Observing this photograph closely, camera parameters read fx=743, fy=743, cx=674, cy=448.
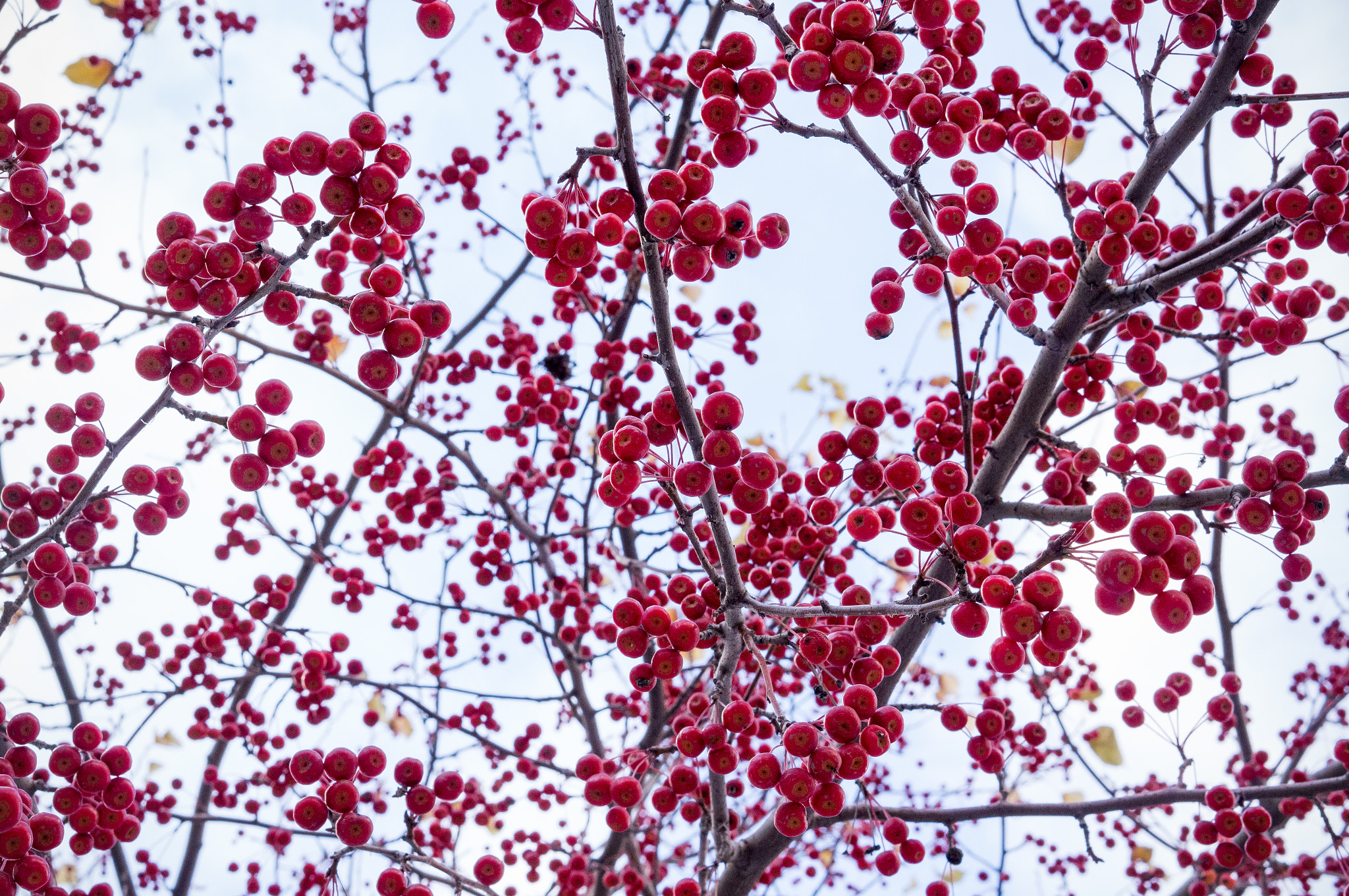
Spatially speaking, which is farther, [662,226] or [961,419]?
[961,419]

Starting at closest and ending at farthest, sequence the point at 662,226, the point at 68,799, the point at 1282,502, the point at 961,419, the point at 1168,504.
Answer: the point at 662,226
the point at 1282,502
the point at 1168,504
the point at 68,799
the point at 961,419

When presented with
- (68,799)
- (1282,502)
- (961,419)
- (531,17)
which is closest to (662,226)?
(531,17)

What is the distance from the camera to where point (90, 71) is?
5824mm

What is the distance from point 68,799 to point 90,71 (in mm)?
5644

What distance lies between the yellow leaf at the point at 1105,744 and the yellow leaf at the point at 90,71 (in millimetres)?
9465

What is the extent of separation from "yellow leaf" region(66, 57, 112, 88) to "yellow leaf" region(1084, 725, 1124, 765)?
→ 9465 mm

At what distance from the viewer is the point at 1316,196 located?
2.77 meters

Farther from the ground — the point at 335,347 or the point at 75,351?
the point at 335,347

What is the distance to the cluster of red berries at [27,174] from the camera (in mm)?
2225

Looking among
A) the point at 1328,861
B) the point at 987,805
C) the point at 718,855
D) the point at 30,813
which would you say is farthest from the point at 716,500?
the point at 1328,861

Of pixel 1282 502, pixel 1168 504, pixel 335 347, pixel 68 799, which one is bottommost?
pixel 68 799

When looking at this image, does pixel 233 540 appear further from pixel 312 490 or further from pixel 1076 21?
pixel 1076 21

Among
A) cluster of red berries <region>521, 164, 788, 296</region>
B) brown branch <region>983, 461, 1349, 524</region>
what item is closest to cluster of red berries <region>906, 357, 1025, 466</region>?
brown branch <region>983, 461, 1349, 524</region>

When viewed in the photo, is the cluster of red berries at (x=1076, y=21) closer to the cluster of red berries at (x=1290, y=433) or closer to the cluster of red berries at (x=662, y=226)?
the cluster of red berries at (x=1290, y=433)
